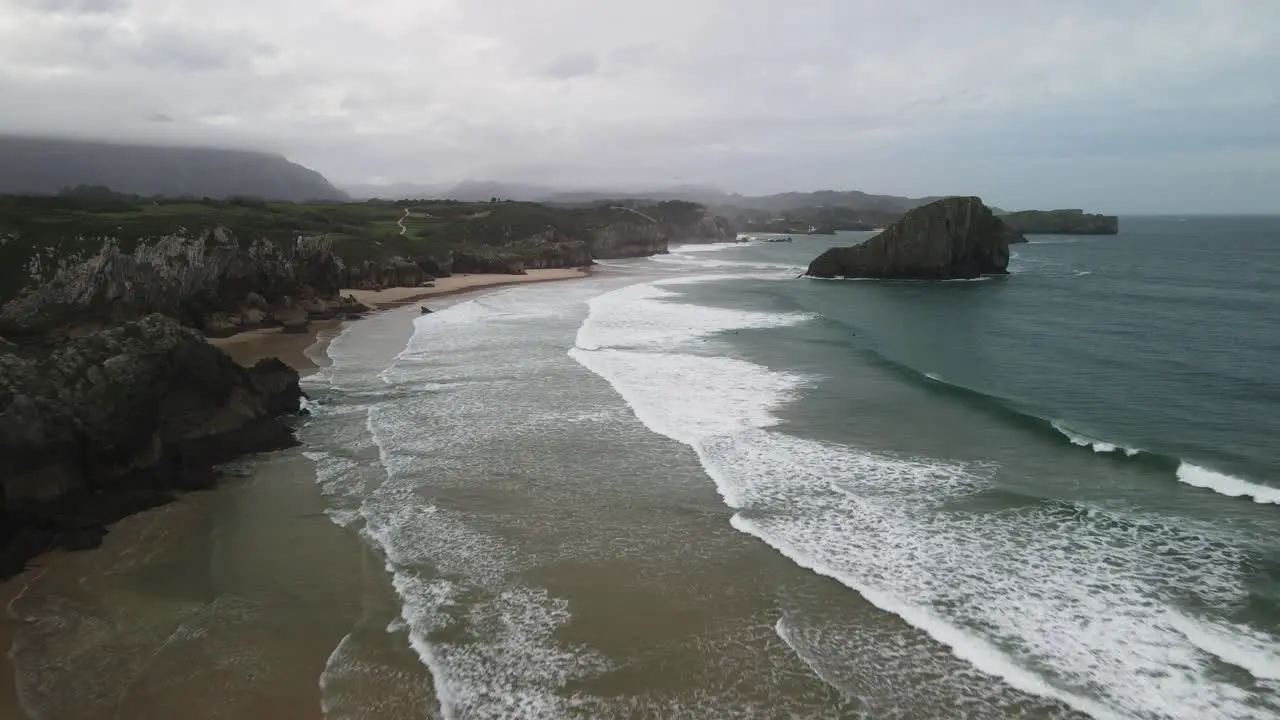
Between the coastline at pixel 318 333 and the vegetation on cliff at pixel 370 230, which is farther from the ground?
the vegetation on cliff at pixel 370 230

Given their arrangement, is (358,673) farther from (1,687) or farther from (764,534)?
(764,534)

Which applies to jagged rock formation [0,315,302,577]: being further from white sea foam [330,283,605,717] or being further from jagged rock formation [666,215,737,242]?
jagged rock formation [666,215,737,242]

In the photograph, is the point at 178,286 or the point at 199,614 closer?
the point at 199,614

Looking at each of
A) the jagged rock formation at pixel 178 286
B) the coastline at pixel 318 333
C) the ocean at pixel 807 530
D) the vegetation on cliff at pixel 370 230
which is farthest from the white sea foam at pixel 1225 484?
the vegetation on cliff at pixel 370 230

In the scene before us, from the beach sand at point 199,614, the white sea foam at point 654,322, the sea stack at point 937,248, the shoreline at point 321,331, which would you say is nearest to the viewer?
the beach sand at point 199,614

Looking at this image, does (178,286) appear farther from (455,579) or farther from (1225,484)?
(1225,484)

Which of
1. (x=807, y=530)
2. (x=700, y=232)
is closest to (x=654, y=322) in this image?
(x=807, y=530)

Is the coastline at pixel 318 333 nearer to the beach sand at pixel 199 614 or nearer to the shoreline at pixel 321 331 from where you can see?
the shoreline at pixel 321 331
